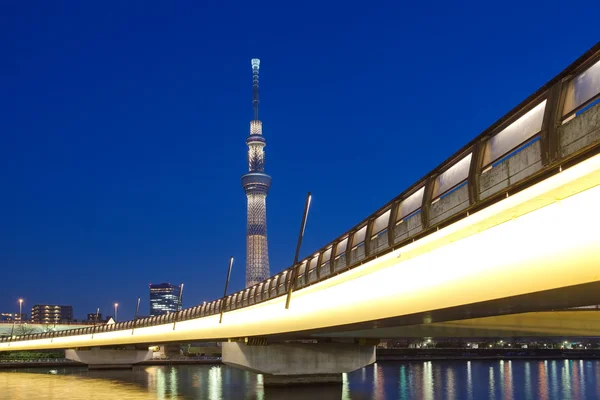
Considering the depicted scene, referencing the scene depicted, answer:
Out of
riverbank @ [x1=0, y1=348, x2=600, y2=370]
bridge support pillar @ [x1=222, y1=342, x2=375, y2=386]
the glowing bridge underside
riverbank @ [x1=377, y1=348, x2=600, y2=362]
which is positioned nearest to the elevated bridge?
the glowing bridge underside

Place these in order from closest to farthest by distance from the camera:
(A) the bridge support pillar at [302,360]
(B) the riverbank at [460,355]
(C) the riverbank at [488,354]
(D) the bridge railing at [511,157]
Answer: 1. (D) the bridge railing at [511,157]
2. (A) the bridge support pillar at [302,360]
3. (B) the riverbank at [460,355]
4. (C) the riverbank at [488,354]

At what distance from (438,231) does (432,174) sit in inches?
89.0

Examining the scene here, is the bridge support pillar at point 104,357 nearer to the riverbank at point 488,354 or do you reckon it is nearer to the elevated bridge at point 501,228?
the riverbank at point 488,354

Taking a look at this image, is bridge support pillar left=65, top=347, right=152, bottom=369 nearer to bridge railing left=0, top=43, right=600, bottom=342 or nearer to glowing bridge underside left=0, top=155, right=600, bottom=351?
glowing bridge underside left=0, top=155, right=600, bottom=351

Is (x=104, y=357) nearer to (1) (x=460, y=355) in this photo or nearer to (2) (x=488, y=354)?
(1) (x=460, y=355)

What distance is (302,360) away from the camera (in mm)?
60000


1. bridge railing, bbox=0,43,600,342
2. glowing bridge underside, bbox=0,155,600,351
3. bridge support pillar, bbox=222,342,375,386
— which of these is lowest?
bridge support pillar, bbox=222,342,375,386

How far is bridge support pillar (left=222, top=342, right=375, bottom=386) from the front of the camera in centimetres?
5891

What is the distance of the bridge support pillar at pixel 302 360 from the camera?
58.9 m

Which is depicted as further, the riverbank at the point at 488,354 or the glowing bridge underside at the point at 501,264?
the riverbank at the point at 488,354

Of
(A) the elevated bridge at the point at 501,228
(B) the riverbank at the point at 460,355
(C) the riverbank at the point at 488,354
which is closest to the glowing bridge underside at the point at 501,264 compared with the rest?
(A) the elevated bridge at the point at 501,228

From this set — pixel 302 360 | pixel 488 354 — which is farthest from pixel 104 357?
pixel 488 354

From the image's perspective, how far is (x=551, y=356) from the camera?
521 ft

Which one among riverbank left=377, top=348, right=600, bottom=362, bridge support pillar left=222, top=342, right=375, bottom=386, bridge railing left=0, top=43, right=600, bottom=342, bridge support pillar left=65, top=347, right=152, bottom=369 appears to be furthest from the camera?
riverbank left=377, top=348, right=600, bottom=362
